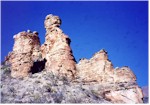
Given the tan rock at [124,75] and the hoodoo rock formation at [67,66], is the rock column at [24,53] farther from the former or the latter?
the tan rock at [124,75]

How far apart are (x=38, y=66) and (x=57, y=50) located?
14.7 feet

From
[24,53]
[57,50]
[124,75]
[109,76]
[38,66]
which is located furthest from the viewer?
[57,50]

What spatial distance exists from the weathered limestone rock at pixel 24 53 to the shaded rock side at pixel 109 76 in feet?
28.5

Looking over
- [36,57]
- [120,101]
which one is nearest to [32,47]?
[36,57]

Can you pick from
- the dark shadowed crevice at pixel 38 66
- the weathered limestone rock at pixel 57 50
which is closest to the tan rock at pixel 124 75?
the weathered limestone rock at pixel 57 50

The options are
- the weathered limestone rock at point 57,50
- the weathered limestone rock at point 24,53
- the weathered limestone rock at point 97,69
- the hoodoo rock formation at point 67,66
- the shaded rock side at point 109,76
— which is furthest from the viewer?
the weathered limestone rock at point 57,50

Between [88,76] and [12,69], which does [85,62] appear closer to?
[88,76]

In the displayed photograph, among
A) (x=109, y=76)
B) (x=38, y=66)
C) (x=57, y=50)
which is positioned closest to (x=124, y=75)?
(x=109, y=76)

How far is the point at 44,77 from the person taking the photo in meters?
59.1

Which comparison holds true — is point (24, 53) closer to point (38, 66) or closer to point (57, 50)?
point (38, 66)

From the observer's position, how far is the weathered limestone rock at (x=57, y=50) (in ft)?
205

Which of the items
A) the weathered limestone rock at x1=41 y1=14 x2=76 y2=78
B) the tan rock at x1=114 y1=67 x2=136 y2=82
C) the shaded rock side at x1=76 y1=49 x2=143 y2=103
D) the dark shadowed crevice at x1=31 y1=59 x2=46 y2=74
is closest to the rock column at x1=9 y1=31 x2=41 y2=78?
the dark shadowed crevice at x1=31 y1=59 x2=46 y2=74

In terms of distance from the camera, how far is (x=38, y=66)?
210 feet

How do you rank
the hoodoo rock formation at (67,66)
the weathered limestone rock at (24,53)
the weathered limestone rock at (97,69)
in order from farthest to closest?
1. the weathered limestone rock at (97,69)
2. the weathered limestone rock at (24,53)
3. the hoodoo rock formation at (67,66)
